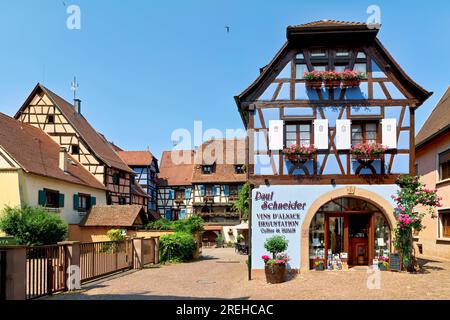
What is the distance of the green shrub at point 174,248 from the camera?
2266cm

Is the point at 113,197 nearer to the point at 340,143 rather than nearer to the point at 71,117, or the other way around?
the point at 71,117

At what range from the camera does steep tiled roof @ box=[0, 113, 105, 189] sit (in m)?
24.9

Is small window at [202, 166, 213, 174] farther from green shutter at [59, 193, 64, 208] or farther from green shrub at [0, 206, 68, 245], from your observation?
green shrub at [0, 206, 68, 245]

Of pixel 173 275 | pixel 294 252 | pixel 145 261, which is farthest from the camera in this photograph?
pixel 145 261

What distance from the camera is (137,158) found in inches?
1863

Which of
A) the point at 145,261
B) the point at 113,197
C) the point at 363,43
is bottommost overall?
the point at 145,261

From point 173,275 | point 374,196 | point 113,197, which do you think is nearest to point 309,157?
point 374,196

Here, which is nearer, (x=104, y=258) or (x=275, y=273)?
(x=275, y=273)

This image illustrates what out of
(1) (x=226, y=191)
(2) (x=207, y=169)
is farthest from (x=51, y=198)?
(2) (x=207, y=169)

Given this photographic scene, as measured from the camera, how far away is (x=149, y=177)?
47.3 meters

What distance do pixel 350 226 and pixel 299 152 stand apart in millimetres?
3208

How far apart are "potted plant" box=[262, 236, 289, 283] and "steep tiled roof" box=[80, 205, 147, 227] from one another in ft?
48.3

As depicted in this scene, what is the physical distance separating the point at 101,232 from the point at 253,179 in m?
16.7

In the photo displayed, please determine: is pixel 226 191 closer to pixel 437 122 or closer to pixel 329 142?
pixel 437 122
